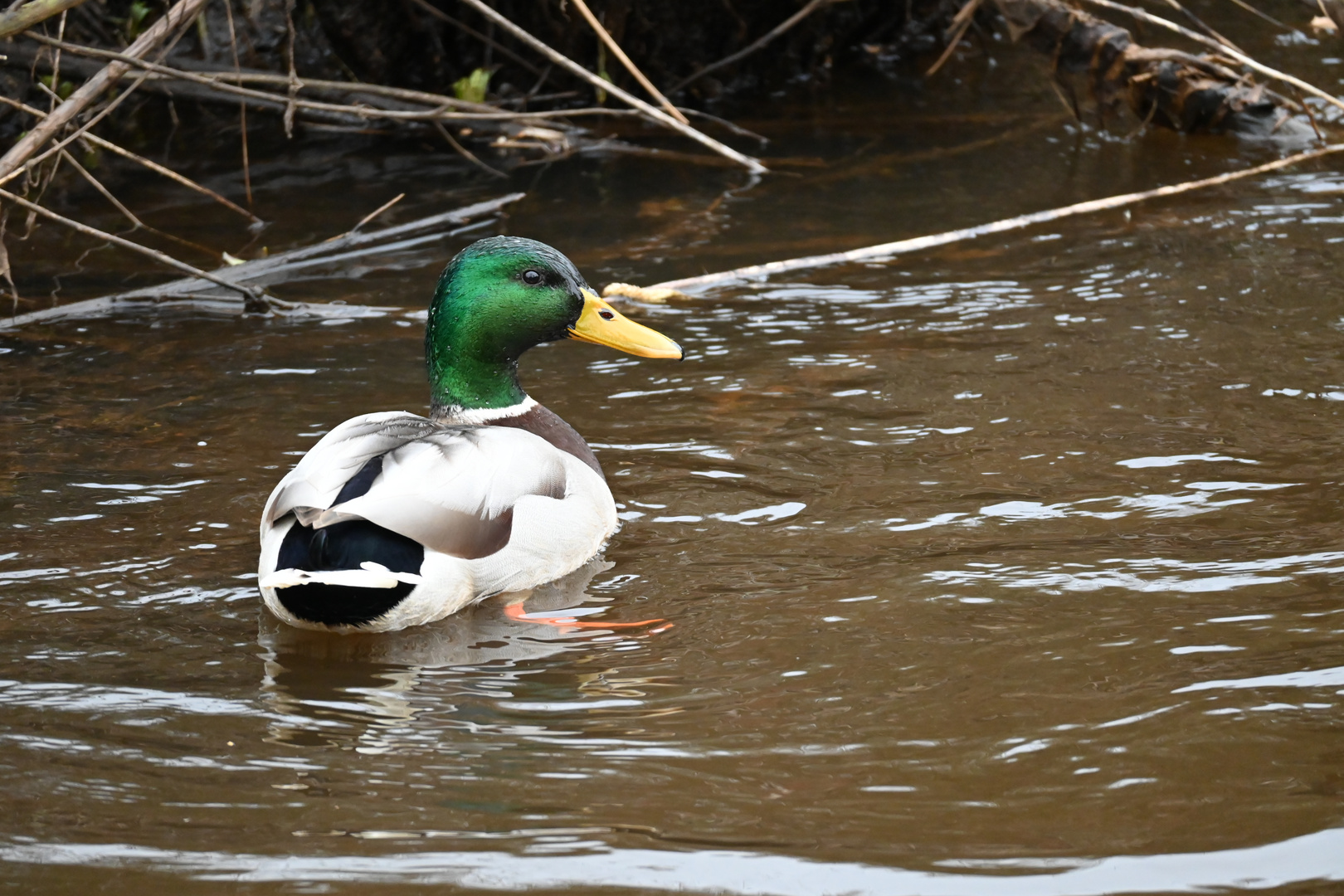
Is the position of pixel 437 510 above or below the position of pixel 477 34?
below

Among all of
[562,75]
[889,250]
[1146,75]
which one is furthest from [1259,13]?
[562,75]

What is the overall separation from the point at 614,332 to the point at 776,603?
1.45m

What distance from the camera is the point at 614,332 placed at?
527 centimetres

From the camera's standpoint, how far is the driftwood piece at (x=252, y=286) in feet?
22.3

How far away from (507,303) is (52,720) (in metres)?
2.11

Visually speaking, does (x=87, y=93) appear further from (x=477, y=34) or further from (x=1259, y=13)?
(x=1259, y=13)

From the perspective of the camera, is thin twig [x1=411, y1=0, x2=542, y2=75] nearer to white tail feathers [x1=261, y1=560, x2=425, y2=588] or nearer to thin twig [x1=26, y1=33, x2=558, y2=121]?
thin twig [x1=26, y1=33, x2=558, y2=121]

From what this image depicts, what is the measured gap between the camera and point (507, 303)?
16.8 feet

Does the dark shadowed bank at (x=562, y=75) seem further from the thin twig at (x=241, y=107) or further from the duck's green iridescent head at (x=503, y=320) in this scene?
the duck's green iridescent head at (x=503, y=320)

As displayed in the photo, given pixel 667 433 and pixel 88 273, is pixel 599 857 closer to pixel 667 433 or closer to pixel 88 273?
pixel 667 433

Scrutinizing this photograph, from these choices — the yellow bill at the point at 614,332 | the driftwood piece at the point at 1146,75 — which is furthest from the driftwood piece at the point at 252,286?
the driftwood piece at the point at 1146,75

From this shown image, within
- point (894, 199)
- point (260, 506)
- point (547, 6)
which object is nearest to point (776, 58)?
point (547, 6)

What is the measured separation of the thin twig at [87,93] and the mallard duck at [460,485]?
1850mm

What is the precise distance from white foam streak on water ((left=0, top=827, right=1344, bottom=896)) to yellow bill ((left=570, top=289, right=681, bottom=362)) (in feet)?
8.37
